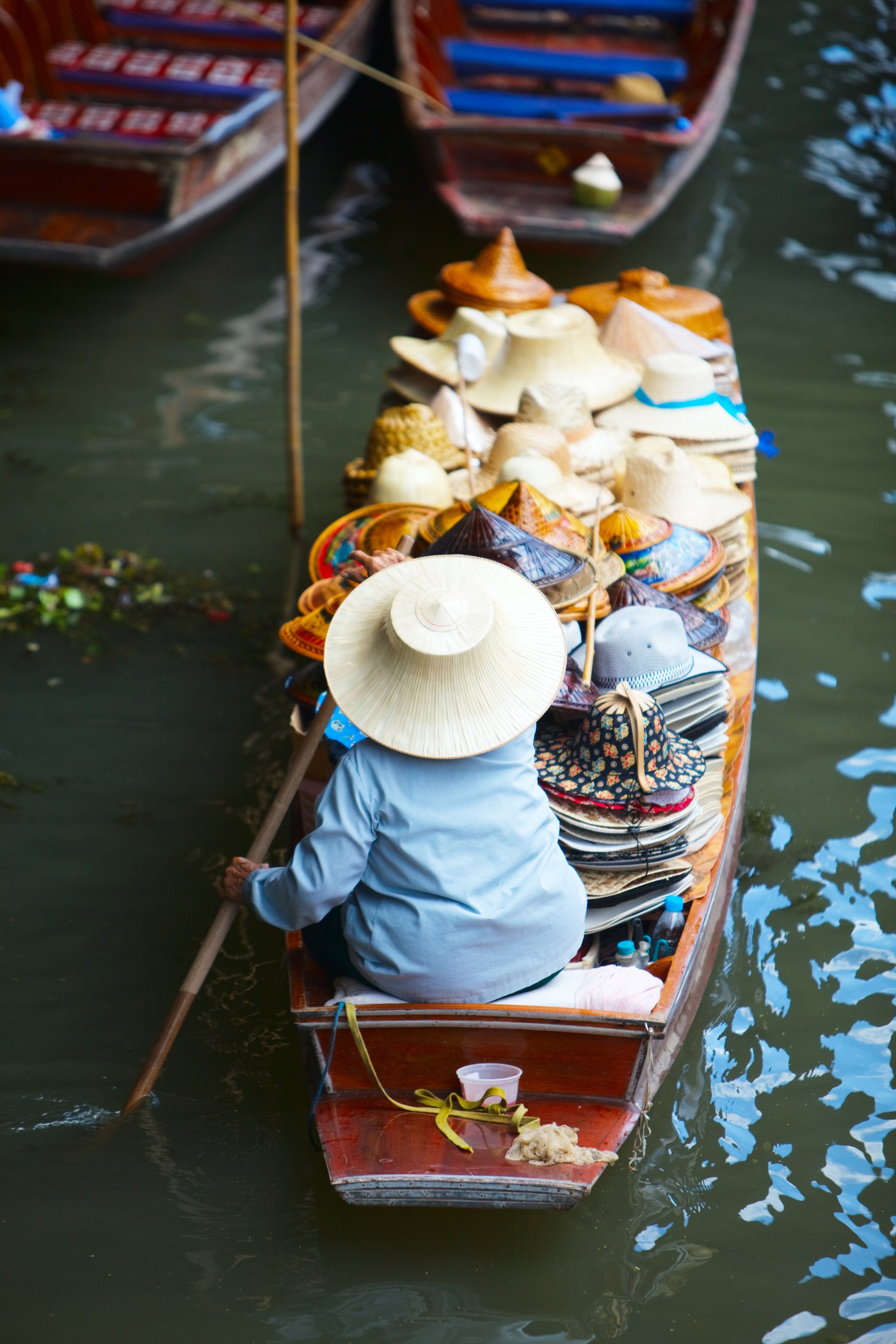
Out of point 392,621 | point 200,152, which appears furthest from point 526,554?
point 200,152

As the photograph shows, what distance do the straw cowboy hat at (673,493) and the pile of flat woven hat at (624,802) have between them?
94 centimetres

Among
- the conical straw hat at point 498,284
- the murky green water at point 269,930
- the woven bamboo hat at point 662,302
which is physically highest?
A: the conical straw hat at point 498,284

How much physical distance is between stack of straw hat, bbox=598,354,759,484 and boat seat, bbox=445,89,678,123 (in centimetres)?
293

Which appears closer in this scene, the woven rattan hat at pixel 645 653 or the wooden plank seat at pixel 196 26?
the woven rattan hat at pixel 645 653

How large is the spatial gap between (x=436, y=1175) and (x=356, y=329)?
16.2 ft

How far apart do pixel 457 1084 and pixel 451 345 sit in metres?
2.63

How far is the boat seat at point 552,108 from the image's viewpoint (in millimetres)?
6355

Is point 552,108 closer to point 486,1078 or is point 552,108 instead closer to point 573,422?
point 573,422

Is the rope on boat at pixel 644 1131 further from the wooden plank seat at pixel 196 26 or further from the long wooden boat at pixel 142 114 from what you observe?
the wooden plank seat at pixel 196 26

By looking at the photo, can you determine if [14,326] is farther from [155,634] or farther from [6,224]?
[155,634]

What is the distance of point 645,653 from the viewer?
8.54ft

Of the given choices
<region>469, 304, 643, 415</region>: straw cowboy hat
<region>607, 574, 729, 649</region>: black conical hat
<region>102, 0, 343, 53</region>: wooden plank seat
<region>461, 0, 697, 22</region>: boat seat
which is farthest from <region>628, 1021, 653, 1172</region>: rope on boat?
<region>461, 0, 697, 22</region>: boat seat

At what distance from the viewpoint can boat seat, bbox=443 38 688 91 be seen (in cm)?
716

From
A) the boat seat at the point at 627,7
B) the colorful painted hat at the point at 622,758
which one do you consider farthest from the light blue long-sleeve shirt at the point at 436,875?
the boat seat at the point at 627,7
